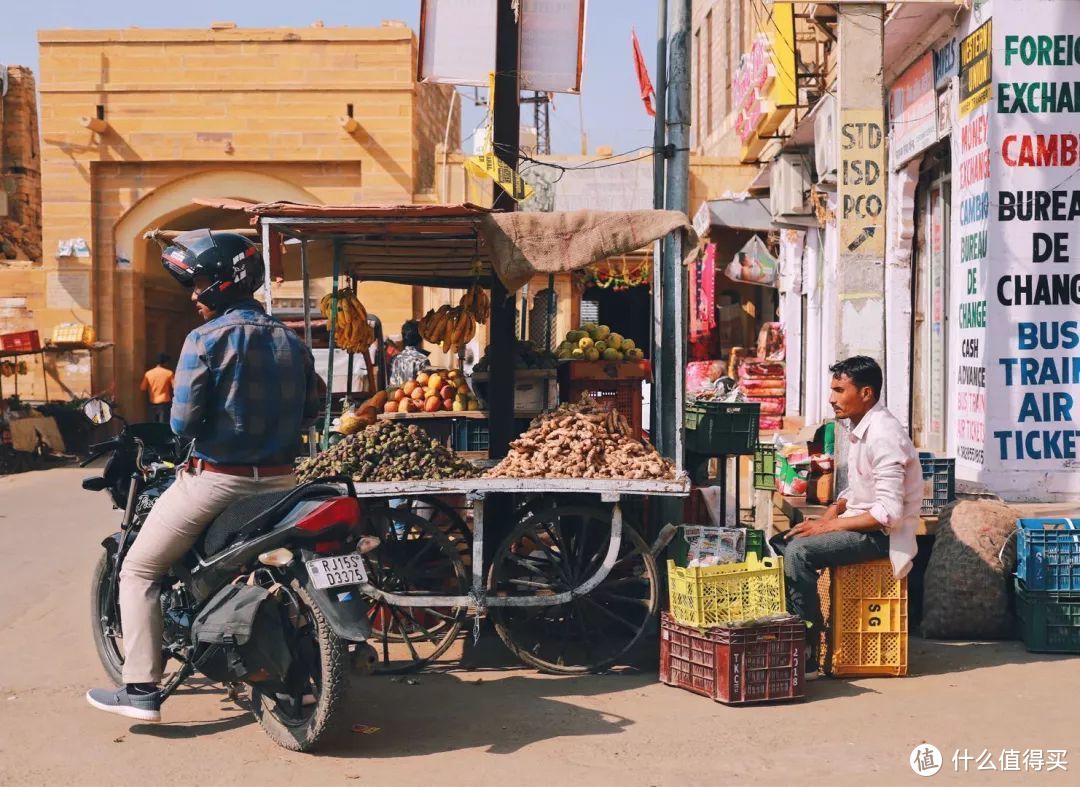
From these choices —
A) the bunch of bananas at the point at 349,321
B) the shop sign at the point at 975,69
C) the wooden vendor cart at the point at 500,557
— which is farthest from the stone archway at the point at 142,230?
the wooden vendor cart at the point at 500,557

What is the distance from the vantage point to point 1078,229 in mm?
8828

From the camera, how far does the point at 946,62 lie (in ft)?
34.9

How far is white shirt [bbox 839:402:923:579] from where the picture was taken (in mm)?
5852

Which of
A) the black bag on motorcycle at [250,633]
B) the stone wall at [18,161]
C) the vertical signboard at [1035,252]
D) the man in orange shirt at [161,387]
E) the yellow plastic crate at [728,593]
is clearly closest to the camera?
the black bag on motorcycle at [250,633]

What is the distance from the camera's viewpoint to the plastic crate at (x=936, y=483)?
7.54 meters

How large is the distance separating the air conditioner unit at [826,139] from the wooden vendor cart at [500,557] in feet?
24.8

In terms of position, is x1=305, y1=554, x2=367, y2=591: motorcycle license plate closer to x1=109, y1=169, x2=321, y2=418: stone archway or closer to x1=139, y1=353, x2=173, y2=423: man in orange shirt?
x1=139, y1=353, x2=173, y2=423: man in orange shirt

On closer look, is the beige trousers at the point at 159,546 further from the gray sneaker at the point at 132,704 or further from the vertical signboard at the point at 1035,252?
the vertical signboard at the point at 1035,252

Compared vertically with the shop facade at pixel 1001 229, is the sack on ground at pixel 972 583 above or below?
below

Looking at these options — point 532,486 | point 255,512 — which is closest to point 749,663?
point 532,486

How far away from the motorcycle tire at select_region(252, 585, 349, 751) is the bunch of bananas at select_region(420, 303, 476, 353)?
4.20 meters

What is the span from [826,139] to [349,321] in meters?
7.77

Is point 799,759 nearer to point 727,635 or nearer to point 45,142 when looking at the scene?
point 727,635

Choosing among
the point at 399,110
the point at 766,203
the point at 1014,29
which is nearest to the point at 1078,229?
the point at 1014,29
